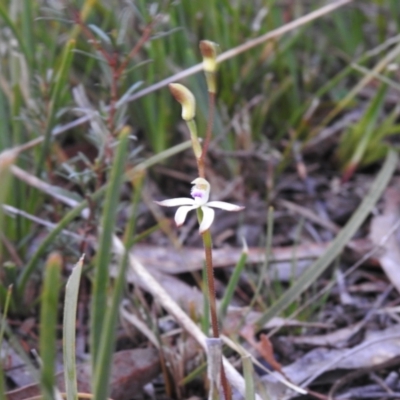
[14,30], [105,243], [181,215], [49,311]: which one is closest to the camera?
[49,311]

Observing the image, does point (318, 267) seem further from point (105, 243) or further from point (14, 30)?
point (14, 30)

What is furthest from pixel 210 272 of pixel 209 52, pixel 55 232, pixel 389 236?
pixel 389 236

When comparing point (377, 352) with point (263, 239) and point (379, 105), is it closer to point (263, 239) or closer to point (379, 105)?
point (263, 239)

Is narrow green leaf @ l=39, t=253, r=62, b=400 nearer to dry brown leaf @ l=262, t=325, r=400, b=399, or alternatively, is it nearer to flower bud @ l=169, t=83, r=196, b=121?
flower bud @ l=169, t=83, r=196, b=121

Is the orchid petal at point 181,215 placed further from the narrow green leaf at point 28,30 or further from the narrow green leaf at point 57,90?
the narrow green leaf at point 28,30

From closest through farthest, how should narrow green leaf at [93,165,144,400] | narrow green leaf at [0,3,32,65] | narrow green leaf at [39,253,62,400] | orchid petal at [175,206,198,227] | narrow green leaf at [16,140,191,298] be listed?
narrow green leaf at [39,253,62,400] < narrow green leaf at [93,165,144,400] < orchid petal at [175,206,198,227] < narrow green leaf at [16,140,191,298] < narrow green leaf at [0,3,32,65]

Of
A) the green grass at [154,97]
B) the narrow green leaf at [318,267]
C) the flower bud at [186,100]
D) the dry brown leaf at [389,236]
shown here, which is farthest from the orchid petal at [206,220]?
the dry brown leaf at [389,236]

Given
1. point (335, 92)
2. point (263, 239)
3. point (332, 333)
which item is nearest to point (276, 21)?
point (335, 92)

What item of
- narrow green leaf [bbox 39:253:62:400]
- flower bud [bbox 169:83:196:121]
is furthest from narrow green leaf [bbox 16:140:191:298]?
narrow green leaf [bbox 39:253:62:400]
